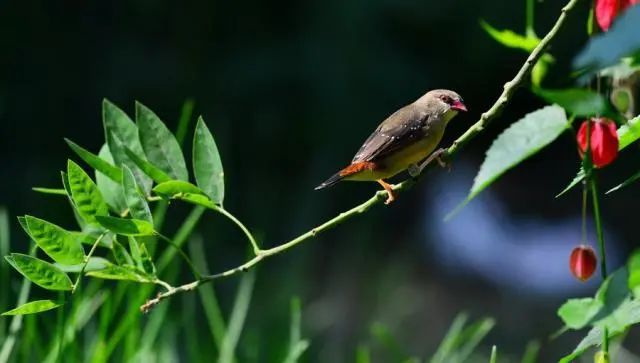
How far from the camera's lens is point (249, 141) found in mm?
5223

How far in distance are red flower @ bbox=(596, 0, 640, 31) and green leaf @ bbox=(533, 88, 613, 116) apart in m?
0.14

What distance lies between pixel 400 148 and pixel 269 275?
2.84 m

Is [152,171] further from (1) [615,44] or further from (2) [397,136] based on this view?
(1) [615,44]

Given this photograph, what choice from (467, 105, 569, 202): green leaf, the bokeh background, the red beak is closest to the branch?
(467, 105, 569, 202): green leaf

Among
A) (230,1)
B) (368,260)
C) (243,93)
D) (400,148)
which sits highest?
(230,1)

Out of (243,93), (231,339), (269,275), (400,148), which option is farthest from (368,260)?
(400,148)

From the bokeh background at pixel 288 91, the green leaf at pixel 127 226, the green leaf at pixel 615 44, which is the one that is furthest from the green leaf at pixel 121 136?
the bokeh background at pixel 288 91

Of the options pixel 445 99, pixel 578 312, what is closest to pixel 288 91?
pixel 445 99

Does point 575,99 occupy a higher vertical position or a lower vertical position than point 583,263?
higher

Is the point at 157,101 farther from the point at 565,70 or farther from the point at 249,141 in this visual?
the point at 565,70

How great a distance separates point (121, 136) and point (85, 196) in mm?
120

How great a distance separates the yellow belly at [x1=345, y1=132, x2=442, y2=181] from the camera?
3.76 ft

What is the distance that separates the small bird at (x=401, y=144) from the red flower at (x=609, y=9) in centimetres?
45

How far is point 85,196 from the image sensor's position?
942 millimetres
